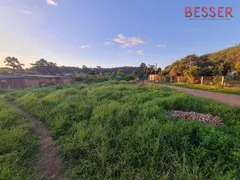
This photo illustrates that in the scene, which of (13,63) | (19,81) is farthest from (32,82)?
(13,63)

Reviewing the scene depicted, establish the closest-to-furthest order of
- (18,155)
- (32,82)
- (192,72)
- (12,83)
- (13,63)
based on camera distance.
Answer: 1. (18,155)
2. (192,72)
3. (12,83)
4. (32,82)
5. (13,63)

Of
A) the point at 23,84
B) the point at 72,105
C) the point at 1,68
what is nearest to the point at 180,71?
the point at 72,105

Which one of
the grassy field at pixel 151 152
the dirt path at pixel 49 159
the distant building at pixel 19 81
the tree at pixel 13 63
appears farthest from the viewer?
the tree at pixel 13 63

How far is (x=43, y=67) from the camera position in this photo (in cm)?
4353

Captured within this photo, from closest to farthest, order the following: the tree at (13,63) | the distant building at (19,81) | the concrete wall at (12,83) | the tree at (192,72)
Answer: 1. the tree at (192,72)
2. the concrete wall at (12,83)
3. the distant building at (19,81)
4. the tree at (13,63)

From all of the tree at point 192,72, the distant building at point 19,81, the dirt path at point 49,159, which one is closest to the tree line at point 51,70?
the distant building at point 19,81

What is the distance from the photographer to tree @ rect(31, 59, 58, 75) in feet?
141

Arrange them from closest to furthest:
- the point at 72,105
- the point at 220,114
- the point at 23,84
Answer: the point at 220,114, the point at 72,105, the point at 23,84

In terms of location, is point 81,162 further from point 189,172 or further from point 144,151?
point 189,172

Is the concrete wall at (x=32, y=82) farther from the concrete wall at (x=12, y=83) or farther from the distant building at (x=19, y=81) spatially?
the concrete wall at (x=12, y=83)

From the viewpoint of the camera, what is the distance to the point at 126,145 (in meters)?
2.55

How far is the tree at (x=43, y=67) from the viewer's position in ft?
141

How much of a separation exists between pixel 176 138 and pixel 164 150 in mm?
484

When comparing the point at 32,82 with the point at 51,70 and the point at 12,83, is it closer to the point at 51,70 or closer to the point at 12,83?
the point at 12,83
